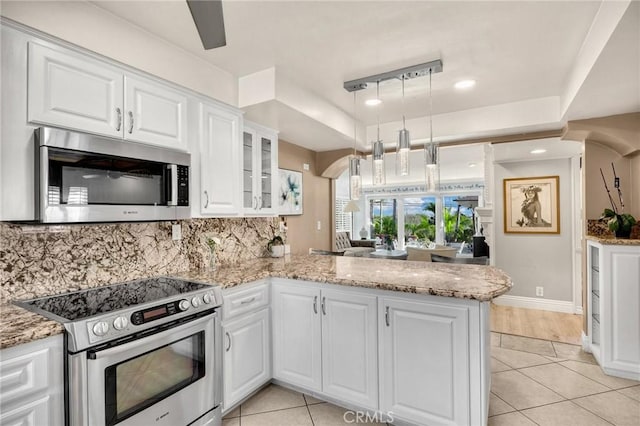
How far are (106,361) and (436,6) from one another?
95.0 inches

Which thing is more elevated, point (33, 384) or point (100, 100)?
point (100, 100)

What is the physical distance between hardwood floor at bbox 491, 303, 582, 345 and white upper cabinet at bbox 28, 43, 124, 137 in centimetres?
417

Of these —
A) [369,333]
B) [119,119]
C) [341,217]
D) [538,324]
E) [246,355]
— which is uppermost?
[119,119]

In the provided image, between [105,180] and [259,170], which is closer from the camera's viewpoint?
[105,180]

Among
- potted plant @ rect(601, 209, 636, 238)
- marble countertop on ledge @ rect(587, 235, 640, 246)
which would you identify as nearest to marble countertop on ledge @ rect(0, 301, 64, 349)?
marble countertop on ledge @ rect(587, 235, 640, 246)

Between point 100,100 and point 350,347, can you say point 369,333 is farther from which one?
point 100,100

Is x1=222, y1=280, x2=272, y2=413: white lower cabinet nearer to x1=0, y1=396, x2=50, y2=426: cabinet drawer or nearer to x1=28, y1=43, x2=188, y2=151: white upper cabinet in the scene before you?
x1=0, y1=396, x2=50, y2=426: cabinet drawer

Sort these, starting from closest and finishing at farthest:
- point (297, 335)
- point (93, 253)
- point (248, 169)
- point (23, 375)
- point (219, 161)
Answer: point (23, 375), point (93, 253), point (297, 335), point (219, 161), point (248, 169)

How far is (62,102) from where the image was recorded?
1.60 meters

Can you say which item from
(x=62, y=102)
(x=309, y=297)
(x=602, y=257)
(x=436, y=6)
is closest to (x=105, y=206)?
(x=62, y=102)

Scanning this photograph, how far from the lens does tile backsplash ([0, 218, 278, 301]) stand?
168 centimetres

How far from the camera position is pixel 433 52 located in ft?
7.45

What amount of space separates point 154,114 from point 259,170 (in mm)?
1099

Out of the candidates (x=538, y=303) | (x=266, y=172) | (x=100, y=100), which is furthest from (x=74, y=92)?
(x=538, y=303)
